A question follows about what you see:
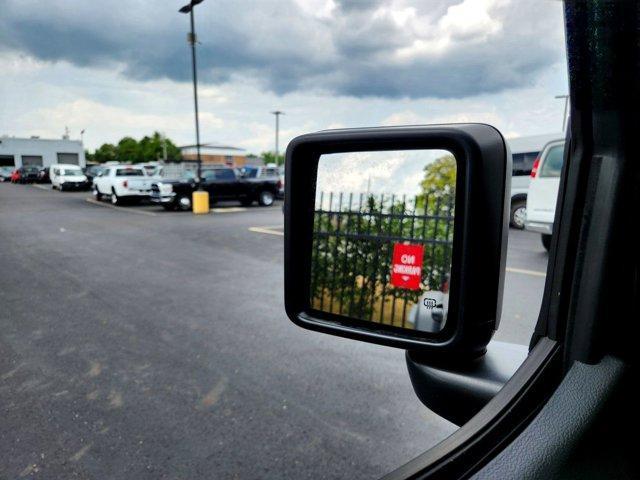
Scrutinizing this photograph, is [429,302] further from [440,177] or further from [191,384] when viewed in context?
[191,384]

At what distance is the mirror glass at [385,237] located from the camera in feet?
3.19

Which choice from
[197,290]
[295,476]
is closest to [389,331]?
[295,476]

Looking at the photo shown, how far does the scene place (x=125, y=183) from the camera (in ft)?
62.7

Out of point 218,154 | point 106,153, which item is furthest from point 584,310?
point 106,153

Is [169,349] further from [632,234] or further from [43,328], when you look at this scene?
[632,234]

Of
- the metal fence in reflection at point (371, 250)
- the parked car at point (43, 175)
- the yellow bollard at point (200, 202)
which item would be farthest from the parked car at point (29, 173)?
the metal fence in reflection at point (371, 250)

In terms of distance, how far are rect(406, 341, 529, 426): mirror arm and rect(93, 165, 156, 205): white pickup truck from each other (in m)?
19.9

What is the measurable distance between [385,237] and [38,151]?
77.0 meters

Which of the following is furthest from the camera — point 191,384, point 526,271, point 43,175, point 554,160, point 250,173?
point 43,175

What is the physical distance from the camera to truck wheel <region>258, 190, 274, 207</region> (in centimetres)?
1973

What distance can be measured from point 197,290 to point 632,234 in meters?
5.75

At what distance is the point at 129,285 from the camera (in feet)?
20.5

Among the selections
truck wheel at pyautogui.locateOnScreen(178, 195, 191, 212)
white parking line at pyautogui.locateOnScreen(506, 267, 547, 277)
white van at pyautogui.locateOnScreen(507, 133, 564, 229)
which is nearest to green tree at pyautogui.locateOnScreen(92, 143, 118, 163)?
truck wheel at pyautogui.locateOnScreen(178, 195, 191, 212)

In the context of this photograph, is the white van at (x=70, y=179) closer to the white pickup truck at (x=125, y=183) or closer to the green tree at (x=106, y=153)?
the white pickup truck at (x=125, y=183)
